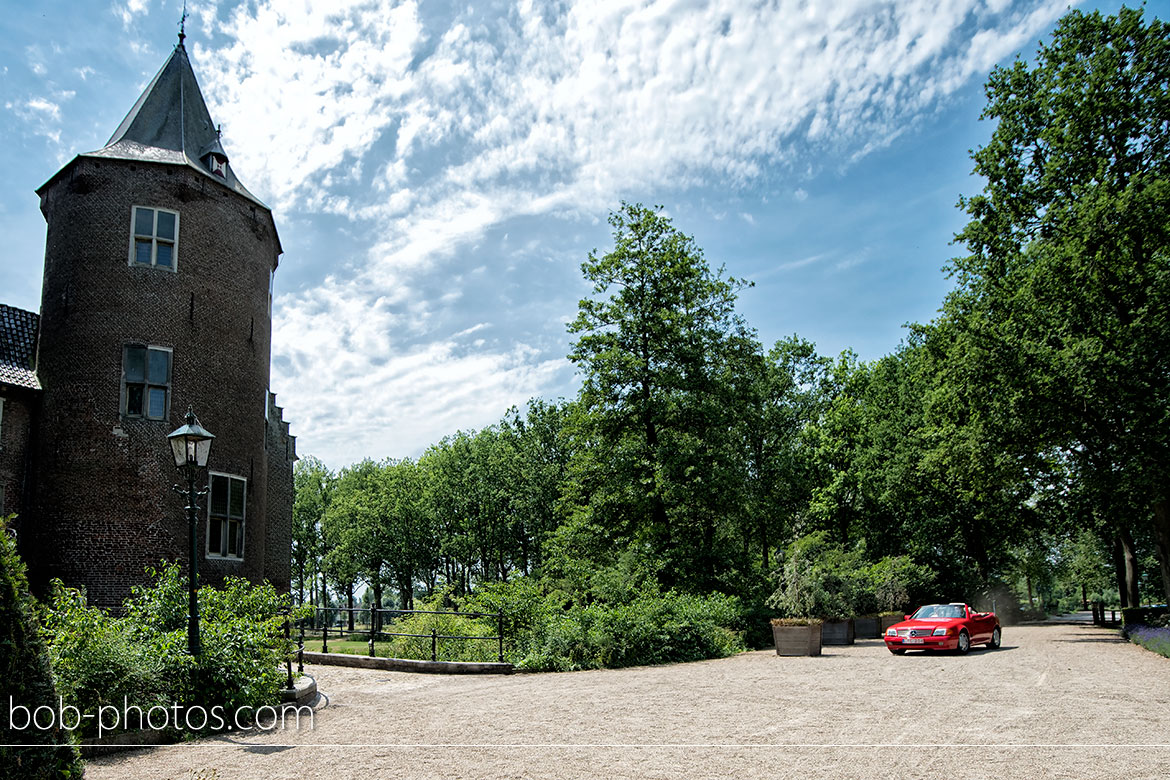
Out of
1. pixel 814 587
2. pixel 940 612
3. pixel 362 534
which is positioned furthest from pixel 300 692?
pixel 362 534

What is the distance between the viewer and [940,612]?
20.7 meters

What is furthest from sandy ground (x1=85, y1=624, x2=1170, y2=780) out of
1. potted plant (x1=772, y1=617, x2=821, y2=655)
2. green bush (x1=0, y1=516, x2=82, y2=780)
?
potted plant (x1=772, y1=617, x2=821, y2=655)

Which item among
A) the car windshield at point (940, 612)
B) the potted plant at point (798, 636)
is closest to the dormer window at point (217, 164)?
the potted plant at point (798, 636)

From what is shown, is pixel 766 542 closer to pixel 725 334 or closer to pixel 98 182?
pixel 725 334

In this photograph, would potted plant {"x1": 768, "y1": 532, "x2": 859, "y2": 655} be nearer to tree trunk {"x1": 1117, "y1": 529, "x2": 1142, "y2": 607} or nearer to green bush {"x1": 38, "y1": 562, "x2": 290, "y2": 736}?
green bush {"x1": 38, "y1": 562, "x2": 290, "y2": 736}

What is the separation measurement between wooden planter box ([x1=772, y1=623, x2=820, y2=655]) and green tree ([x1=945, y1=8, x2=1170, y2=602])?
10.1m

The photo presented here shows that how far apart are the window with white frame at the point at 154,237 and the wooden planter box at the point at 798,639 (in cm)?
1798

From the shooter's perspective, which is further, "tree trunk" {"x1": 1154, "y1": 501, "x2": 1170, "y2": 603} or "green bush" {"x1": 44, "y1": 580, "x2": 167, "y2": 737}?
"tree trunk" {"x1": 1154, "y1": 501, "x2": 1170, "y2": 603}

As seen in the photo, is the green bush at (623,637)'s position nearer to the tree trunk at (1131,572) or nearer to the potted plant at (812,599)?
the potted plant at (812,599)

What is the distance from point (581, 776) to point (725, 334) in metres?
24.2

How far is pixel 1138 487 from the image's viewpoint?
20.8 metres

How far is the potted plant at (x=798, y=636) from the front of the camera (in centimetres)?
1806

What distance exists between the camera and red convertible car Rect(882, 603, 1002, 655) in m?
19.1

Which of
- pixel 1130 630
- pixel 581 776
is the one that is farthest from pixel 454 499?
pixel 581 776
